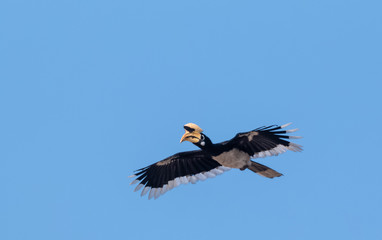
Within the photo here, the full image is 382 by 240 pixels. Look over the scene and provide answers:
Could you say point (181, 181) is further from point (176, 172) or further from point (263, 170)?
point (263, 170)

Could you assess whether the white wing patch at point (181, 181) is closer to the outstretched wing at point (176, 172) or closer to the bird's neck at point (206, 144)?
the outstretched wing at point (176, 172)

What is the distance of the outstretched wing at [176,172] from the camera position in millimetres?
18594

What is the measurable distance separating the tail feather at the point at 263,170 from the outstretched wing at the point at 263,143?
0.44 metres

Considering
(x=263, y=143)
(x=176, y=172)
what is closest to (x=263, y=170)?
(x=263, y=143)

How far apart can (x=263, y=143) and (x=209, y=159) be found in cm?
228

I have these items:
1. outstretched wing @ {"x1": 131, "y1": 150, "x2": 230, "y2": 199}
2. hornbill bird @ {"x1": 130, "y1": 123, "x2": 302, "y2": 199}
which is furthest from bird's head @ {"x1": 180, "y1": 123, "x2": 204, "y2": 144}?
outstretched wing @ {"x1": 131, "y1": 150, "x2": 230, "y2": 199}

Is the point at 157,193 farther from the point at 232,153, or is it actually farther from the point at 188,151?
the point at 232,153

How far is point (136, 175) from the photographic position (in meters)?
18.9

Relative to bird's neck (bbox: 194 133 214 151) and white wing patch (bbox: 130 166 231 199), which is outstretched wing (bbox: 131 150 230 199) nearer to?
white wing patch (bbox: 130 166 231 199)

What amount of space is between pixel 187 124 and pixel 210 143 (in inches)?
35.6

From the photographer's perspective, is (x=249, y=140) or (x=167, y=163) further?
(x=167, y=163)

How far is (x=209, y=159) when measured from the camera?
730 inches

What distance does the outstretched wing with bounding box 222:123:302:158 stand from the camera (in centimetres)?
1673

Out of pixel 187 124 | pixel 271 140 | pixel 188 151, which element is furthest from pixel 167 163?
pixel 271 140
